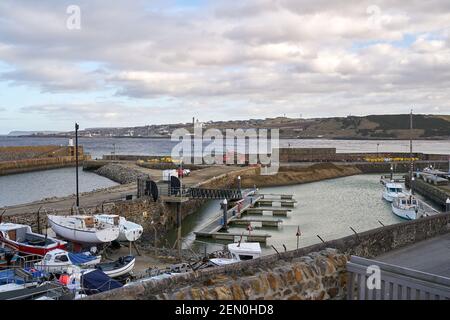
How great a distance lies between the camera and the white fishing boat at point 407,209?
31562mm

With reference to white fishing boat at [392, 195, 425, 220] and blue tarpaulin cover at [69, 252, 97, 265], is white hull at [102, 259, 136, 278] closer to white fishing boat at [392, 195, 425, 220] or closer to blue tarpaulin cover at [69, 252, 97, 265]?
blue tarpaulin cover at [69, 252, 97, 265]

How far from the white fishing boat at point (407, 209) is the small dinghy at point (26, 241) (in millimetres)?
23346

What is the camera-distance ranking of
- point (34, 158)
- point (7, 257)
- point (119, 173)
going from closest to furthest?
point (7, 257) < point (119, 173) < point (34, 158)

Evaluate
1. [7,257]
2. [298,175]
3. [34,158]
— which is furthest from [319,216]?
[34,158]

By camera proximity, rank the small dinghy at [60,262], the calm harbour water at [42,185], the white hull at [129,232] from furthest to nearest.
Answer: the calm harbour water at [42,185]
the white hull at [129,232]
the small dinghy at [60,262]

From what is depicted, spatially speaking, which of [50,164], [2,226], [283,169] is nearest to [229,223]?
[2,226]

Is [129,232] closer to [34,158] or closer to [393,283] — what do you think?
[393,283]

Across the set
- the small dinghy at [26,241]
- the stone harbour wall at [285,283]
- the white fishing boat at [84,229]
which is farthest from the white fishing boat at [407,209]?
the stone harbour wall at [285,283]

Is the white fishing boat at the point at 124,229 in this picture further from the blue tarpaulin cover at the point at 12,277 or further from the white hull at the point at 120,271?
the blue tarpaulin cover at the point at 12,277

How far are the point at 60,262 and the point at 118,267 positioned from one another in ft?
6.36

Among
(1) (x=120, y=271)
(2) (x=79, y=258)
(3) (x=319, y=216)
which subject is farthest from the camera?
(3) (x=319, y=216)

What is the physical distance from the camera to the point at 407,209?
32.4 m
